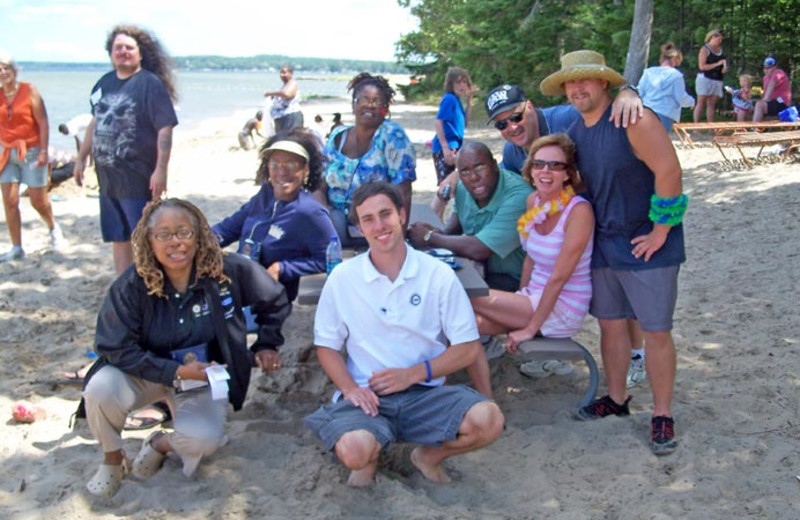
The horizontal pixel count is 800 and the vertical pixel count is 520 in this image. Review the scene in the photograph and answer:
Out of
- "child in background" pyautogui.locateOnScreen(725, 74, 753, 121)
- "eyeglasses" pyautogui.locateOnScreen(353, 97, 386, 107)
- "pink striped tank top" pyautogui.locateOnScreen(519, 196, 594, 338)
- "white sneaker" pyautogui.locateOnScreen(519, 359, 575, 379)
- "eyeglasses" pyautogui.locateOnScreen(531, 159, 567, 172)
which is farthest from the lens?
"child in background" pyautogui.locateOnScreen(725, 74, 753, 121)

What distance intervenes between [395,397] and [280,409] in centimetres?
113

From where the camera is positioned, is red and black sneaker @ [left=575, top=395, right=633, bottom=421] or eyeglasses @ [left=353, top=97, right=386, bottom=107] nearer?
red and black sneaker @ [left=575, top=395, right=633, bottom=421]

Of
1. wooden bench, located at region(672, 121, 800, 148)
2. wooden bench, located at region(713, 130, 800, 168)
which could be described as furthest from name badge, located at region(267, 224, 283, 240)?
wooden bench, located at region(672, 121, 800, 148)

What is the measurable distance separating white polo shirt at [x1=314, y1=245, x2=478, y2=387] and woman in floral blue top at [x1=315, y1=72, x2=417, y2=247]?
1.48 metres

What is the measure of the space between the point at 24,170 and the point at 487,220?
483 centimetres

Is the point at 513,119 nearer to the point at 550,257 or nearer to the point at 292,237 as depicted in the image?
the point at 550,257

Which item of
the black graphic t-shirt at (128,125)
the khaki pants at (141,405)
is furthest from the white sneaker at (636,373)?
the black graphic t-shirt at (128,125)

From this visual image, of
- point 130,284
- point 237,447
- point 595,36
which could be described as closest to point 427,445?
point 237,447

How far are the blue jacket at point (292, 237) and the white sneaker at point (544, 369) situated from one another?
1.39 meters

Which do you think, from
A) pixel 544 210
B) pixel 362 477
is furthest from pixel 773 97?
pixel 362 477

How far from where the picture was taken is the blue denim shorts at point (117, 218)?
5379 mm

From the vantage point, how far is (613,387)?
3863mm

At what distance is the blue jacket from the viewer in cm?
425

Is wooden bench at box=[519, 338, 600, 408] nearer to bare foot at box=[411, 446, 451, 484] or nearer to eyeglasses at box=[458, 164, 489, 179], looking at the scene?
bare foot at box=[411, 446, 451, 484]
